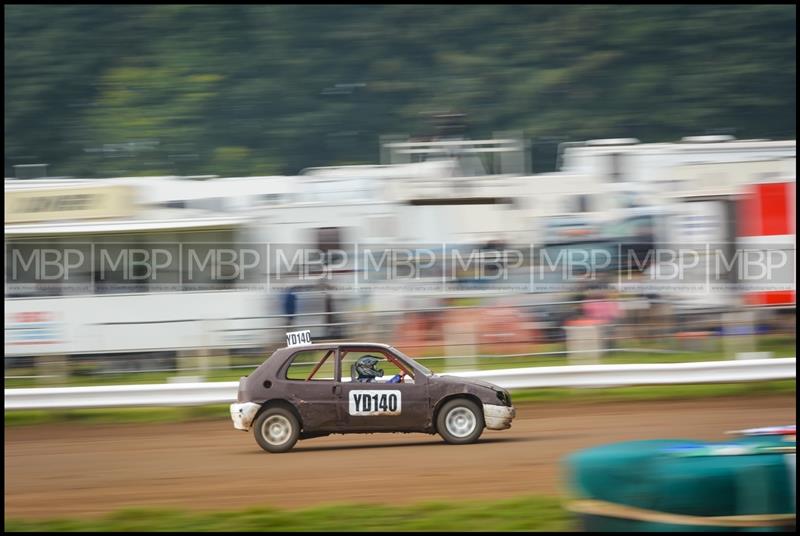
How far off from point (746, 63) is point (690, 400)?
19052 millimetres

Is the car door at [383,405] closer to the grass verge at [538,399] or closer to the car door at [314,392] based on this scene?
the car door at [314,392]

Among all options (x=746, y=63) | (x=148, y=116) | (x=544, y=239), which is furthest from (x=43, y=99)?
(x=746, y=63)

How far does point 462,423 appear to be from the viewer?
335 inches

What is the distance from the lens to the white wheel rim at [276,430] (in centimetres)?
849

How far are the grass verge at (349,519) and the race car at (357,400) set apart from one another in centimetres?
155

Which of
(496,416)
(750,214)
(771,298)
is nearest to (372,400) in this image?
(496,416)

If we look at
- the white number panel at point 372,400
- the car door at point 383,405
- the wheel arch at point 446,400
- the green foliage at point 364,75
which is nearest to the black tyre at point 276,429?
the car door at point 383,405

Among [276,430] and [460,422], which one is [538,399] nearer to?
[460,422]

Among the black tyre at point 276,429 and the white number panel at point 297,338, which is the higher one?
the white number panel at point 297,338

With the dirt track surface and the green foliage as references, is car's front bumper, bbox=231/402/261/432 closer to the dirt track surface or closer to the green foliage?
the dirt track surface

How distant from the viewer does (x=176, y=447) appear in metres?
9.38

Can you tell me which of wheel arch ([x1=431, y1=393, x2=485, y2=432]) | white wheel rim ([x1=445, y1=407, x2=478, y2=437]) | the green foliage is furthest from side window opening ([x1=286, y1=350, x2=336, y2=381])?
the green foliage

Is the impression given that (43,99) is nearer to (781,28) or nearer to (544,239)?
(544,239)

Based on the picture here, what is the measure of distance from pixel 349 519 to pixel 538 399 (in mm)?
4893
